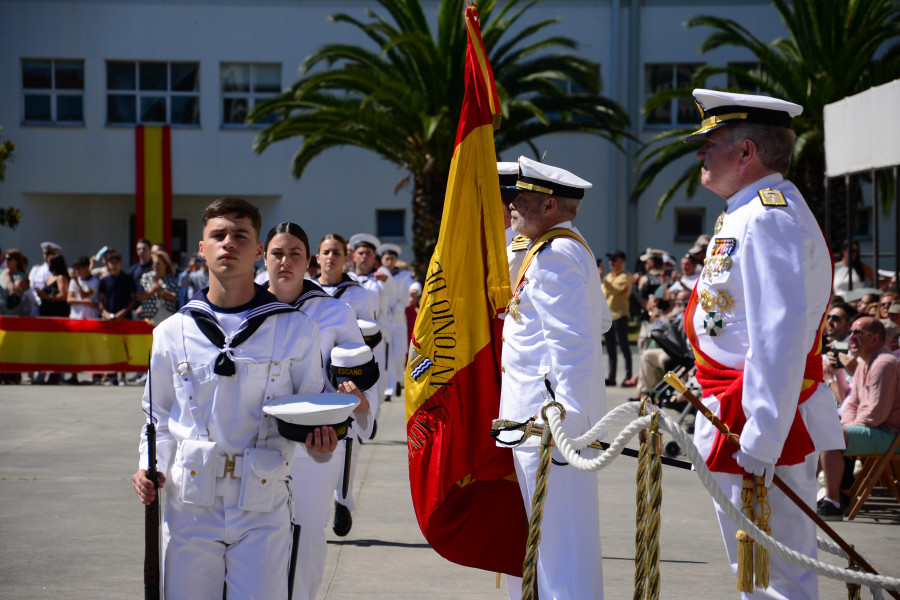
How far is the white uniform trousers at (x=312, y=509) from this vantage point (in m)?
5.20

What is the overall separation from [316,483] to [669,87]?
28.2 m

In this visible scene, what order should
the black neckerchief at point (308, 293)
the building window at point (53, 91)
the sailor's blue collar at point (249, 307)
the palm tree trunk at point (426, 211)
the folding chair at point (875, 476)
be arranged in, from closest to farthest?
1. the sailor's blue collar at point (249, 307)
2. the black neckerchief at point (308, 293)
3. the folding chair at point (875, 476)
4. the palm tree trunk at point (426, 211)
5. the building window at point (53, 91)

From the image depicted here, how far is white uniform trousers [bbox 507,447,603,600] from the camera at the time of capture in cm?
431

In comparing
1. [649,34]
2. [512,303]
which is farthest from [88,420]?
[649,34]

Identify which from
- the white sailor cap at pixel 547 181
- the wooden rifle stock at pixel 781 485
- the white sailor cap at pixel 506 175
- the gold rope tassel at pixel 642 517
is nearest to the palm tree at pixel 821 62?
the white sailor cap at pixel 506 175

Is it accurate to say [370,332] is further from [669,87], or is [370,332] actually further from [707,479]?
[669,87]

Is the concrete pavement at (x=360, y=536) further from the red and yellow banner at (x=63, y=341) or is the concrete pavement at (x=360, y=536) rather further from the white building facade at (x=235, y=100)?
the white building facade at (x=235, y=100)

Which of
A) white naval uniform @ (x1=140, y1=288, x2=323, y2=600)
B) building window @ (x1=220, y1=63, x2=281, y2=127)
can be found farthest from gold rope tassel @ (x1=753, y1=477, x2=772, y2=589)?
building window @ (x1=220, y1=63, x2=281, y2=127)

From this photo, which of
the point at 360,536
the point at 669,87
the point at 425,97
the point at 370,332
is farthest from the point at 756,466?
the point at 669,87

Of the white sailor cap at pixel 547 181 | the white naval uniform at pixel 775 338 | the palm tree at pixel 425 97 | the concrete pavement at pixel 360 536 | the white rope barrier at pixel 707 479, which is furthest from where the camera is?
the palm tree at pixel 425 97

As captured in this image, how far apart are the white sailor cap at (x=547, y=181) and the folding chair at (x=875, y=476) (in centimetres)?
430

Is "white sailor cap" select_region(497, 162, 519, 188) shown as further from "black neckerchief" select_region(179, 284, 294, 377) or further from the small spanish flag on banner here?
the small spanish flag on banner

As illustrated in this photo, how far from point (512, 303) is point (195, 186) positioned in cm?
2874

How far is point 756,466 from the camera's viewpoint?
373 cm
